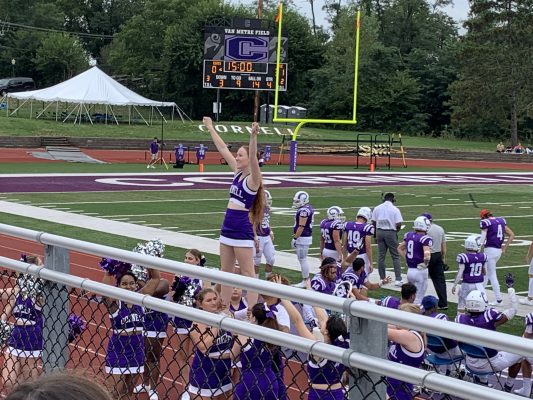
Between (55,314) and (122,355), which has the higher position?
(55,314)

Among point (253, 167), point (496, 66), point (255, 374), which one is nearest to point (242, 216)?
point (253, 167)

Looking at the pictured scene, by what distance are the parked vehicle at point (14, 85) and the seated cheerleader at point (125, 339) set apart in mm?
67321

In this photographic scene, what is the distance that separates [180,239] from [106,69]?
68.8 metres

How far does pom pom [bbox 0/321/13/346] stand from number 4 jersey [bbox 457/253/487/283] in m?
7.29

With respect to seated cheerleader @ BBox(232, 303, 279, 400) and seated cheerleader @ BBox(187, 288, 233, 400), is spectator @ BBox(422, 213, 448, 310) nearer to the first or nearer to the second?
seated cheerleader @ BBox(187, 288, 233, 400)

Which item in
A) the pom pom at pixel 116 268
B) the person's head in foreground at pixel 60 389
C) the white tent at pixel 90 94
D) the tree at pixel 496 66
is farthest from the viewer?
the tree at pixel 496 66

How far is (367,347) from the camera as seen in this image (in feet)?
9.87

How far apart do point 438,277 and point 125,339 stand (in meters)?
7.77

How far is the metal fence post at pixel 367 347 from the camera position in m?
3.00

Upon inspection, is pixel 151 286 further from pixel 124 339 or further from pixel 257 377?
pixel 257 377

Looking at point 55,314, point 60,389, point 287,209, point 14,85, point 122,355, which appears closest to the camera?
point 60,389

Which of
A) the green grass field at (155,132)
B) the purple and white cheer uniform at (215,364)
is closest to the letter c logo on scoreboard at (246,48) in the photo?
the green grass field at (155,132)

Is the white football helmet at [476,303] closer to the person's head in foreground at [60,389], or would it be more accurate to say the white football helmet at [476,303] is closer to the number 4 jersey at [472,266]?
the number 4 jersey at [472,266]

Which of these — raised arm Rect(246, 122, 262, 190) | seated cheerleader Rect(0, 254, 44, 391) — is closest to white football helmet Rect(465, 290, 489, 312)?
raised arm Rect(246, 122, 262, 190)
